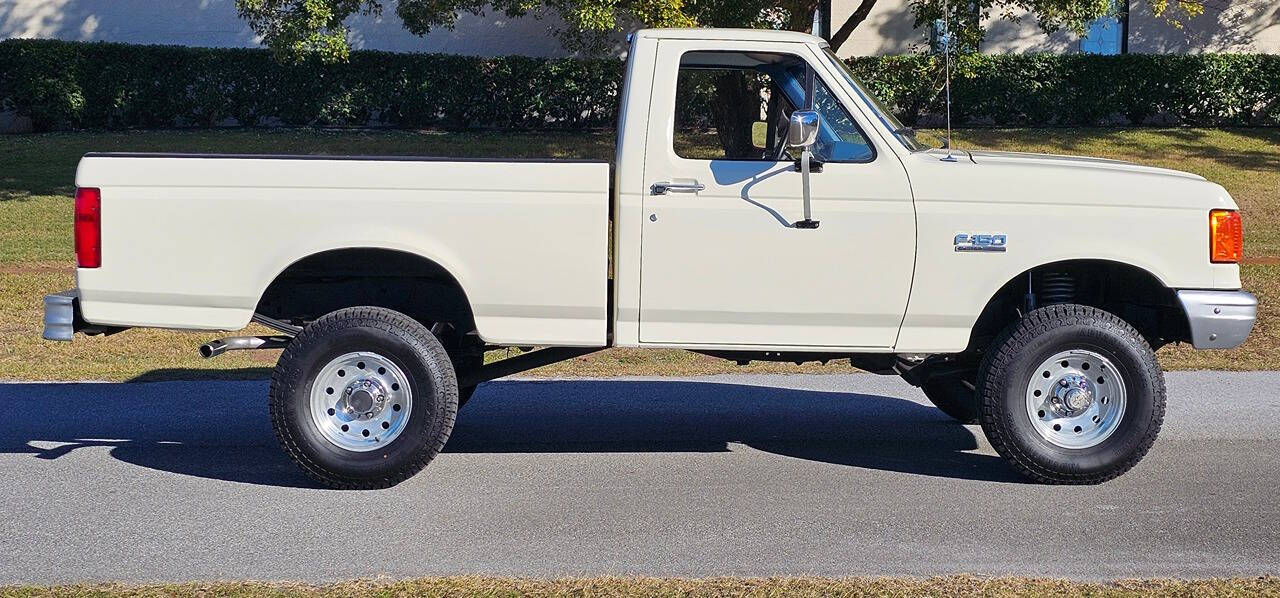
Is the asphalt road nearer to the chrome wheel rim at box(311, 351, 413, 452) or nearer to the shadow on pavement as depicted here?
the shadow on pavement

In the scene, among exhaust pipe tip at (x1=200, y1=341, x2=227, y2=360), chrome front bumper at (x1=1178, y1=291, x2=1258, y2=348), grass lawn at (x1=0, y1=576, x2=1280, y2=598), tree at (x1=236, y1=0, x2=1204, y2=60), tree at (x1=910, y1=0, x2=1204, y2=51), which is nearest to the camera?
grass lawn at (x1=0, y1=576, x2=1280, y2=598)

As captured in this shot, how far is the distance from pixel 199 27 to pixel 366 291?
18.2 metres

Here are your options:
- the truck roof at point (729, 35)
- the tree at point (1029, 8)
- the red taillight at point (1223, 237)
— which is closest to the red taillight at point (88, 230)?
the truck roof at point (729, 35)

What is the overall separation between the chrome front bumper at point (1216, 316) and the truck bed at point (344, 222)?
8.83 feet

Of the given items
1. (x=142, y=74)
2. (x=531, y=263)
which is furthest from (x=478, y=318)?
(x=142, y=74)

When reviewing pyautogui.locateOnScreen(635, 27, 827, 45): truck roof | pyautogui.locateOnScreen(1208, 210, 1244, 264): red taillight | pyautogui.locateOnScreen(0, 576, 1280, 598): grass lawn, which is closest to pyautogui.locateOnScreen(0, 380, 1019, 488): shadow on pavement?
pyautogui.locateOnScreen(1208, 210, 1244, 264): red taillight

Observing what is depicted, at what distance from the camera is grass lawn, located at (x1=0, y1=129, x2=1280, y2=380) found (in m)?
9.56

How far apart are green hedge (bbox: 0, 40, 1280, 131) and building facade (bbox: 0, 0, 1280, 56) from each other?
3.40ft

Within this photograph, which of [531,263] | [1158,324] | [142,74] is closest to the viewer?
[531,263]

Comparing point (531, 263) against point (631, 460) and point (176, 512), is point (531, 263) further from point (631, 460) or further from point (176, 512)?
point (176, 512)

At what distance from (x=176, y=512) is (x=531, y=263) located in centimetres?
191

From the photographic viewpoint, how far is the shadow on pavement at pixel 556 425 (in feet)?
23.0

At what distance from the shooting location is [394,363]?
20.8ft

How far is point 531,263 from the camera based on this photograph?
6273 mm
